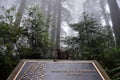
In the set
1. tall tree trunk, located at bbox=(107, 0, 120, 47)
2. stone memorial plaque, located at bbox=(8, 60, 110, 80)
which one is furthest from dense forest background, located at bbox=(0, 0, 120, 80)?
stone memorial plaque, located at bbox=(8, 60, 110, 80)

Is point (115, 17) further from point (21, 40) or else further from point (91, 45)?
point (21, 40)

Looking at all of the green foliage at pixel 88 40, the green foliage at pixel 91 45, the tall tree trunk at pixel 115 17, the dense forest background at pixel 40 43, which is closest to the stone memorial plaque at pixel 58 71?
the dense forest background at pixel 40 43

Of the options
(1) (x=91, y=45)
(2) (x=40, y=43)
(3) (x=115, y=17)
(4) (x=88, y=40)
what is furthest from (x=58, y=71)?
(3) (x=115, y=17)

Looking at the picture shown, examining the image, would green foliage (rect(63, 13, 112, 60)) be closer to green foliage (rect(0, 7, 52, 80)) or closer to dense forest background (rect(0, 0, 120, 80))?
dense forest background (rect(0, 0, 120, 80))

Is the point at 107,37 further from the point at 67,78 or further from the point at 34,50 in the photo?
the point at 67,78

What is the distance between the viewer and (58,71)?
4328mm

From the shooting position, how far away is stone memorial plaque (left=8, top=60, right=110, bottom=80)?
13.2ft

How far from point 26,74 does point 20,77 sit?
0.60 feet

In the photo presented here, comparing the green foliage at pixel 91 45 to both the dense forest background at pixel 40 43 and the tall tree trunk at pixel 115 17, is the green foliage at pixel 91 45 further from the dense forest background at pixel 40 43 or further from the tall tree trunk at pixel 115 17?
the tall tree trunk at pixel 115 17

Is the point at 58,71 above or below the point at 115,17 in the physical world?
below

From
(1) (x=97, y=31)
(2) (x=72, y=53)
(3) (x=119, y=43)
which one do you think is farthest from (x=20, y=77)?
(3) (x=119, y=43)

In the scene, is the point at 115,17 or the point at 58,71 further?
the point at 115,17

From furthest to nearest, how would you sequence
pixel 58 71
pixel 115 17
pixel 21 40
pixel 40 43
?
pixel 115 17 < pixel 40 43 < pixel 21 40 < pixel 58 71

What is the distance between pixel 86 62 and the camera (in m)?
4.86
